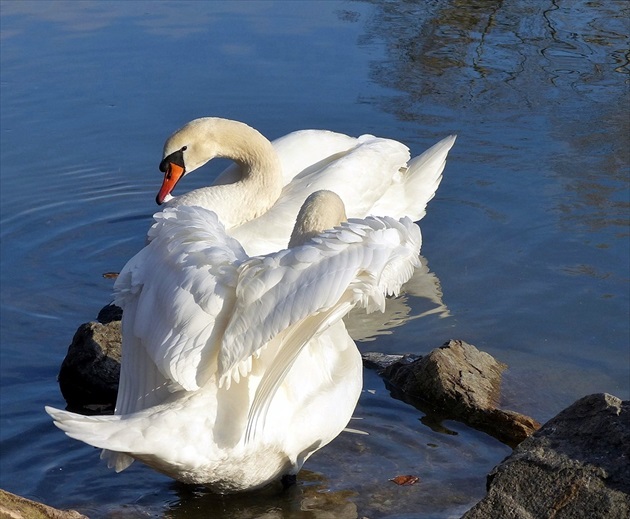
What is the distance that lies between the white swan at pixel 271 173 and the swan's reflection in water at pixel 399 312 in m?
0.58

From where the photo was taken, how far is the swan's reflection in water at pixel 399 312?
20.1 ft

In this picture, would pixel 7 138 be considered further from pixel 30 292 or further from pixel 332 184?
pixel 332 184

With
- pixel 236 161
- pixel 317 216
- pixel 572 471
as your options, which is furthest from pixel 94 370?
pixel 572 471

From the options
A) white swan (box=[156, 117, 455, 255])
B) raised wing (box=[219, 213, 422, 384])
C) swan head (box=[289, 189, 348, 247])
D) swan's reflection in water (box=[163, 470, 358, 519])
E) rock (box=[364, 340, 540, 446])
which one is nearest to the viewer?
raised wing (box=[219, 213, 422, 384])

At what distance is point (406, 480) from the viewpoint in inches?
173

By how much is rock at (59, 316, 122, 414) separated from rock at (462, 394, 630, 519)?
2.21 metres

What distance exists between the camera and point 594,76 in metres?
9.38

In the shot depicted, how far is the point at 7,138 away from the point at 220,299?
18.5 feet

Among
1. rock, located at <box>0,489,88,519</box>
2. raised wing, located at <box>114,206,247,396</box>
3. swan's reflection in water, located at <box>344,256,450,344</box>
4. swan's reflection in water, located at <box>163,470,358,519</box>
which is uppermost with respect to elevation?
raised wing, located at <box>114,206,247,396</box>

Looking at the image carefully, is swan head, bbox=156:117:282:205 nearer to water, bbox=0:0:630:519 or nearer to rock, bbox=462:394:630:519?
water, bbox=0:0:630:519

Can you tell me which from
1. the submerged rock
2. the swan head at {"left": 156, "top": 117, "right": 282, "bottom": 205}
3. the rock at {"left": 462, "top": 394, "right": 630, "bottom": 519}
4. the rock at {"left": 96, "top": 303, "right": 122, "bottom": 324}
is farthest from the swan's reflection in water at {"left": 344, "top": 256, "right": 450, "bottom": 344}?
the rock at {"left": 462, "top": 394, "right": 630, "bottom": 519}

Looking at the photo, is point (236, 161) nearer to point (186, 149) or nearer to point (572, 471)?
point (186, 149)

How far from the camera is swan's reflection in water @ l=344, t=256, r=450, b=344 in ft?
20.1

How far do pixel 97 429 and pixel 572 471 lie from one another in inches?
59.2
